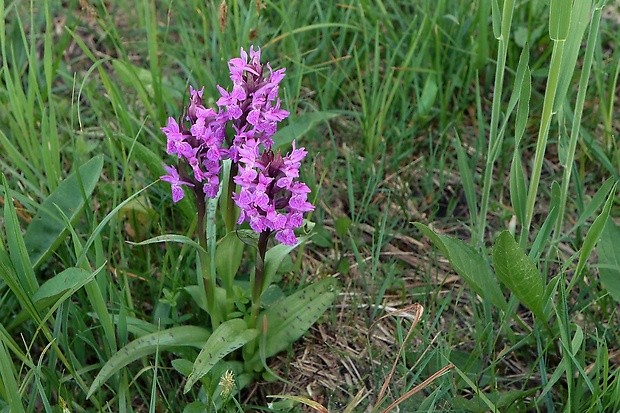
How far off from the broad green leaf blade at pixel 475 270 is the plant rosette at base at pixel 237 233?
1.06 feet

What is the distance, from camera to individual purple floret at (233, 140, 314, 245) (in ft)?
5.00

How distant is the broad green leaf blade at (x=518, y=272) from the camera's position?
1742 millimetres

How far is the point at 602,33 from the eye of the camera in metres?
2.96

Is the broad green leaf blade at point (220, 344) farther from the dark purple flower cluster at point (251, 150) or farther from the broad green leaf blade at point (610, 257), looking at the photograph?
the broad green leaf blade at point (610, 257)

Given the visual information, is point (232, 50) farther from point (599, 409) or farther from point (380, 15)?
point (599, 409)

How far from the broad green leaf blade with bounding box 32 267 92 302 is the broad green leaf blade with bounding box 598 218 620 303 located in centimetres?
133

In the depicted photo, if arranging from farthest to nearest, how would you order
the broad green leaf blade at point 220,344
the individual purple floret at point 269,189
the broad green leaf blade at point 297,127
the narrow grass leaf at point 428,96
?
the narrow grass leaf at point 428,96
the broad green leaf blade at point 297,127
the broad green leaf blade at point 220,344
the individual purple floret at point 269,189

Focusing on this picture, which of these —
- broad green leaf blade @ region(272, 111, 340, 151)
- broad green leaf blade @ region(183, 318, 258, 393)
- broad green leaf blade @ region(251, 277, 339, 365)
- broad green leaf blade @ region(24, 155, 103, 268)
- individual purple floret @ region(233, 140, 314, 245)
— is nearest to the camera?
individual purple floret @ region(233, 140, 314, 245)

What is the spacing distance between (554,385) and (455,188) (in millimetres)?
798

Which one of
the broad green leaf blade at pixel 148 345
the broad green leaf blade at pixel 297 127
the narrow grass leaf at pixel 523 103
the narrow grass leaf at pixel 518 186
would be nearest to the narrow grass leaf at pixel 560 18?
the narrow grass leaf at pixel 523 103

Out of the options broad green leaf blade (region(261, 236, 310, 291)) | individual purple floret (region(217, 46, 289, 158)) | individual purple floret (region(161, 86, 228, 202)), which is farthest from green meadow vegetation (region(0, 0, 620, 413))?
individual purple floret (region(217, 46, 289, 158))

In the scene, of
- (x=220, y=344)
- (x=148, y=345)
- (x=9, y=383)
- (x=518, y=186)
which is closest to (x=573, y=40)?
(x=518, y=186)

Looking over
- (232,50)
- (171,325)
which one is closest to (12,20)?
(232,50)

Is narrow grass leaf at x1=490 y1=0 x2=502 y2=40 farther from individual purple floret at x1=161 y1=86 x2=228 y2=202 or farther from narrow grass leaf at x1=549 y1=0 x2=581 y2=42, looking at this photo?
individual purple floret at x1=161 y1=86 x2=228 y2=202
